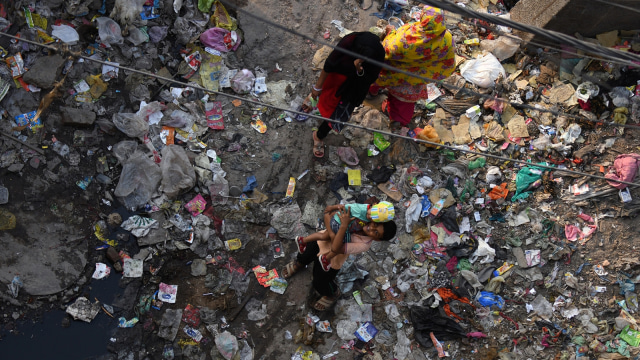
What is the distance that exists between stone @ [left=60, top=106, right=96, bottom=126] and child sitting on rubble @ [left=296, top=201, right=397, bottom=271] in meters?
2.39

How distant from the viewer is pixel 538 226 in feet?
14.6

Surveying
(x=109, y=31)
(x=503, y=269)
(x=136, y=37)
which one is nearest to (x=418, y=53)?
(x=503, y=269)

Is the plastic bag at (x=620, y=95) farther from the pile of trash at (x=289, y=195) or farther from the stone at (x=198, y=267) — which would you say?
the stone at (x=198, y=267)

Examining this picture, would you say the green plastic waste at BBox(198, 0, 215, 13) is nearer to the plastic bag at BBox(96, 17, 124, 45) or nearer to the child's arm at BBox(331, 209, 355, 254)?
the plastic bag at BBox(96, 17, 124, 45)

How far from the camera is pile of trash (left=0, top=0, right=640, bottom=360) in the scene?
3881 mm

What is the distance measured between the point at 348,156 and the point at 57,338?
9.91 feet

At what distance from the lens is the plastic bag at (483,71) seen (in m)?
5.01

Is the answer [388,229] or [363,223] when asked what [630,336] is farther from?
[363,223]

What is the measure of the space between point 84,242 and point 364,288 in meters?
2.49

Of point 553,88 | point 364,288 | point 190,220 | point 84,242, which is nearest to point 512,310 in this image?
point 364,288

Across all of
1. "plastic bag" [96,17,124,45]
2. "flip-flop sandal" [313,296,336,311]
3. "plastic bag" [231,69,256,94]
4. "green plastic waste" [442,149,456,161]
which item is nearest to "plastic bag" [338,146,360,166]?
"green plastic waste" [442,149,456,161]

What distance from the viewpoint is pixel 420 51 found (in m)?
3.68

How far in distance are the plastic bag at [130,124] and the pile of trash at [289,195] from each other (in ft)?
0.07

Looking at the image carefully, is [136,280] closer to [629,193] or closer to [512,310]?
[512,310]
